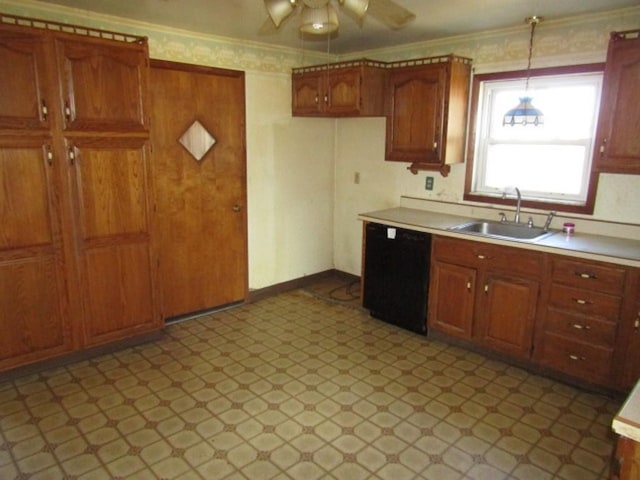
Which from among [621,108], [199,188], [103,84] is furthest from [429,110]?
[103,84]

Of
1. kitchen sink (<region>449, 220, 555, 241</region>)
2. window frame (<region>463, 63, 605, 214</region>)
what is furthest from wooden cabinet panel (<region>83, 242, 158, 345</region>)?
window frame (<region>463, 63, 605, 214</region>)

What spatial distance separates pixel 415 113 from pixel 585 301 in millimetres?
1869

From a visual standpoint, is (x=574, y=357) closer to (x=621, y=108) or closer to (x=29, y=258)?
(x=621, y=108)

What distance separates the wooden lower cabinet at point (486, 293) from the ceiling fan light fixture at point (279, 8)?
2.02 m

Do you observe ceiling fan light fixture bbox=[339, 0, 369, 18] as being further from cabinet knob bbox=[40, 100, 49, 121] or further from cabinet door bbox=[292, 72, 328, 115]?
cabinet door bbox=[292, 72, 328, 115]

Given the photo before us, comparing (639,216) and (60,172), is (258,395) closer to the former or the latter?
(60,172)

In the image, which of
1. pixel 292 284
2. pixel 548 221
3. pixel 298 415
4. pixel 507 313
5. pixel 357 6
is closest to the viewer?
pixel 357 6

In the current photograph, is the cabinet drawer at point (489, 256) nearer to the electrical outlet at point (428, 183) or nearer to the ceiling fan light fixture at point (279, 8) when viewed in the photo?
the electrical outlet at point (428, 183)

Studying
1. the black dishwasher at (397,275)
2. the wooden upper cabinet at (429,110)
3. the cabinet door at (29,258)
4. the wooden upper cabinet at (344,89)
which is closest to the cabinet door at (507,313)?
the black dishwasher at (397,275)

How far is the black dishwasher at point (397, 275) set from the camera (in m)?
3.59

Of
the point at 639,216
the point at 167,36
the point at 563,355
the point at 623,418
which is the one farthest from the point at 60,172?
the point at 639,216

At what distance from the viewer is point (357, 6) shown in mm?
1951

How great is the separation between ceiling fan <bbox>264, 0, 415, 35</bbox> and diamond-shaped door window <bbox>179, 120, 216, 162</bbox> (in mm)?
1796

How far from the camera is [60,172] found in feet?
9.44
